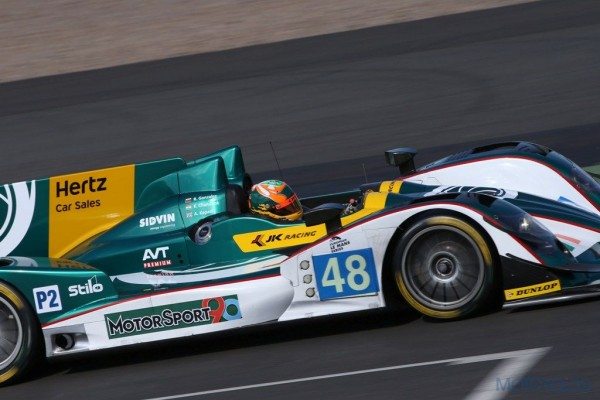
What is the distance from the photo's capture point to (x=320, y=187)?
40.5ft

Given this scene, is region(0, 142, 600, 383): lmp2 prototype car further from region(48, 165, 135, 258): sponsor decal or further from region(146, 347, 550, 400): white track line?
region(146, 347, 550, 400): white track line

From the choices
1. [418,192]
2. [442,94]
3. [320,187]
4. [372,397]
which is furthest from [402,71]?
[372,397]

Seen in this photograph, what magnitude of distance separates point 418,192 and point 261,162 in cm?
626

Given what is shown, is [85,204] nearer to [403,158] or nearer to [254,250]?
[254,250]

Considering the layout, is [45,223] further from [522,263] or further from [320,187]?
[320,187]

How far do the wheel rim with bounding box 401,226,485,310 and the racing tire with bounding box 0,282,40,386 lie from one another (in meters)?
2.49

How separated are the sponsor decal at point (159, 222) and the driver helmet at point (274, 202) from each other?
0.60 m

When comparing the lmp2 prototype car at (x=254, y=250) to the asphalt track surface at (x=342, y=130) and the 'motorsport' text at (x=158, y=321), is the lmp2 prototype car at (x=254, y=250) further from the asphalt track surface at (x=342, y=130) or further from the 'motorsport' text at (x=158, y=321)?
the asphalt track surface at (x=342, y=130)

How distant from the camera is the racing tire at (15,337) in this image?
23.8 ft

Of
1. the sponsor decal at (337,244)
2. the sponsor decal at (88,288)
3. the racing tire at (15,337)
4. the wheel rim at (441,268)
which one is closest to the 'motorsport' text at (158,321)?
the sponsor decal at (88,288)

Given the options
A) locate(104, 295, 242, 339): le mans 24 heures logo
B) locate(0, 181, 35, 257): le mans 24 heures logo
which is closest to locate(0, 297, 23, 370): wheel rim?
locate(104, 295, 242, 339): le mans 24 heures logo

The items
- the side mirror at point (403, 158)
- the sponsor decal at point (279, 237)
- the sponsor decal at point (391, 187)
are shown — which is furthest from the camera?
the side mirror at point (403, 158)

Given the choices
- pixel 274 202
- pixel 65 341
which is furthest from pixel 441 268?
pixel 65 341

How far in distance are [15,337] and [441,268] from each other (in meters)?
2.83
